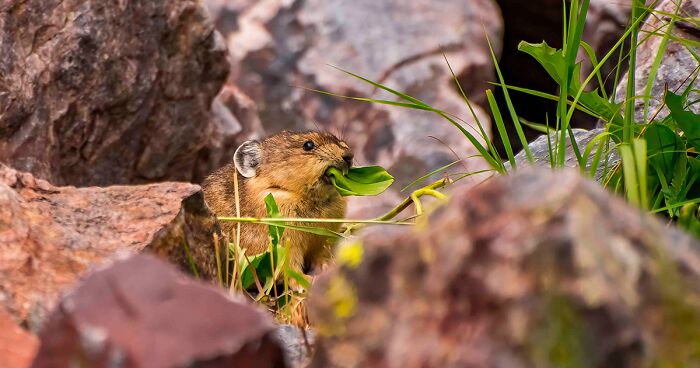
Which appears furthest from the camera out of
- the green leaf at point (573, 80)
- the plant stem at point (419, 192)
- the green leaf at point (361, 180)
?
the green leaf at point (361, 180)

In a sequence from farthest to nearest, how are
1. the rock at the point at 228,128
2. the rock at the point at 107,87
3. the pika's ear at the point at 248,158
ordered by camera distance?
the rock at the point at 228,128 < the pika's ear at the point at 248,158 < the rock at the point at 107,87

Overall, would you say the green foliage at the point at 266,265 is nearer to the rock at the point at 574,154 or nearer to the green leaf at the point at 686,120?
the rock at the point at 574,154

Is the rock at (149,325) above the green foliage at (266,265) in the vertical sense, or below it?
above

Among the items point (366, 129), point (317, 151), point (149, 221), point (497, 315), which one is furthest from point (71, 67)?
point (497, 315)

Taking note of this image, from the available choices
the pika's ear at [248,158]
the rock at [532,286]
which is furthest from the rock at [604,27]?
the rock at [532,286]

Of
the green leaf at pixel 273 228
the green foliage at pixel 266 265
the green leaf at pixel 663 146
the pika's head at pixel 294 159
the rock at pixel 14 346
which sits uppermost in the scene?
the green leaf at pixel 663 146

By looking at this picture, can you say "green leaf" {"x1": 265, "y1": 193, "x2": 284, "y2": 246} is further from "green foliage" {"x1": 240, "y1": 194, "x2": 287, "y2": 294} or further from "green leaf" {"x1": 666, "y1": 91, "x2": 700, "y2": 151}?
"green leaf" {"x1": 666, "y1": 91, "x2": 700, "y2": 151}

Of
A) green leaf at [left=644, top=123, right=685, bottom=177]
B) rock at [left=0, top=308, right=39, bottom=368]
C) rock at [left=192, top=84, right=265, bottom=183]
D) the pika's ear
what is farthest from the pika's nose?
rock at [left=0, top=308, right=39, bottom=368]
